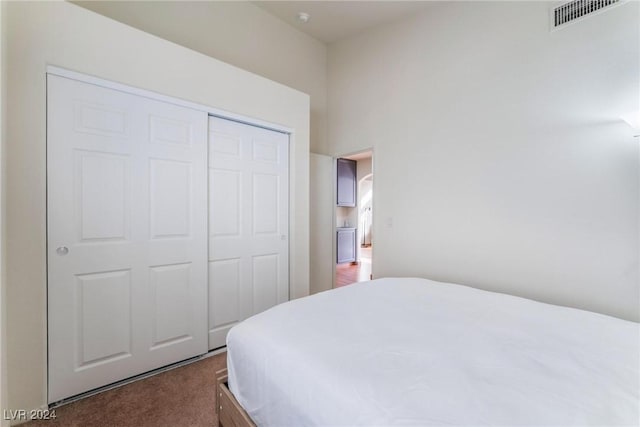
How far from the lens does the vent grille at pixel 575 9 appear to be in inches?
67.3

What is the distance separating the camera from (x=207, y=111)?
2178 mm

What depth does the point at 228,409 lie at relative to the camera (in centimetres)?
116

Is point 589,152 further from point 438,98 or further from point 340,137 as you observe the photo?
point 340,137

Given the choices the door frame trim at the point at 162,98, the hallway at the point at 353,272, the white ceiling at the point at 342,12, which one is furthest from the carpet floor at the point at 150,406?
the white ceiling at the point at 342,12

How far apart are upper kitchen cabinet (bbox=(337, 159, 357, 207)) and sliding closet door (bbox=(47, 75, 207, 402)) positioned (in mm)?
3681

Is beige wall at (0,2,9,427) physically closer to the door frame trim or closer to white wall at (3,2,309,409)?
white wall at (3,2,309,409)

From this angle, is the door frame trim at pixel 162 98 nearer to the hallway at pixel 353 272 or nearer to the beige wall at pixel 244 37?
the beige wall at pixel 244 37

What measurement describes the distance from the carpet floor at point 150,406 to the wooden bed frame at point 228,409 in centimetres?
37

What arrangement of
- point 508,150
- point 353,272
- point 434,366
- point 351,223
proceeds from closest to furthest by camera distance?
point 434,366 → point 508,150 → point 353,272 → point 351,223

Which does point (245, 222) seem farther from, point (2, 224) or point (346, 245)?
point (346, 245)

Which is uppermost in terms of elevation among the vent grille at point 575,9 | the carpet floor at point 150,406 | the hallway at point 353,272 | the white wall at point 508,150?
the vent grille at point 575,9

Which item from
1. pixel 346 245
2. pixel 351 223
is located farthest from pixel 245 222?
pixel 351 223

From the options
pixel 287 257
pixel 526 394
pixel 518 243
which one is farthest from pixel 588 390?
Result: pixel 287 257

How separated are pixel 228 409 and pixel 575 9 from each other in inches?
126
